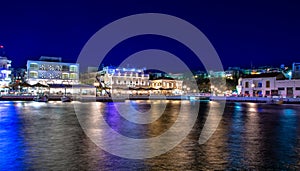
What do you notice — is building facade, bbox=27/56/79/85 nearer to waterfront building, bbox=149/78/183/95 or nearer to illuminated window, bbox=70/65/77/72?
illuminated window, bbox=70/65/77/72

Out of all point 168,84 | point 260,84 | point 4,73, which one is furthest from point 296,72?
point 4,73

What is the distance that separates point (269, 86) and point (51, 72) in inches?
2231

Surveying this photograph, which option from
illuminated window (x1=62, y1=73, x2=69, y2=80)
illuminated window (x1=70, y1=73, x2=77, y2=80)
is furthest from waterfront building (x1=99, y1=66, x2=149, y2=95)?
illuminated window (x1=62, y1=73, x2=69, y2=80)

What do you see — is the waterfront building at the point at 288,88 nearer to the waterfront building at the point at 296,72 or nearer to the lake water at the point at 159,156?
the waterfront building at the point at 296,72

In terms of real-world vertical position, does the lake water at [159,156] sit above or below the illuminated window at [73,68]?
below

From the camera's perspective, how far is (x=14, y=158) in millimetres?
8758

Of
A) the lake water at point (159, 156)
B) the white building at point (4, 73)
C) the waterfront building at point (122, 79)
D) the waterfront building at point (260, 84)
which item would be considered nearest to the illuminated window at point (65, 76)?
the waterfront building at point (122, 79)

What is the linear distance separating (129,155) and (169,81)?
93.6m

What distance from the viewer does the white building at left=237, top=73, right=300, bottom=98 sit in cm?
5474

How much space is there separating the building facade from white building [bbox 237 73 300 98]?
45.5 metres

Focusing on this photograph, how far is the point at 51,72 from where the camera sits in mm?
83812

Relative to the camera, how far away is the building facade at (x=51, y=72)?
8056 centimetres

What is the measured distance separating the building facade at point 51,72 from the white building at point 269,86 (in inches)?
1793

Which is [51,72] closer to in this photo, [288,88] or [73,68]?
[73,68]
